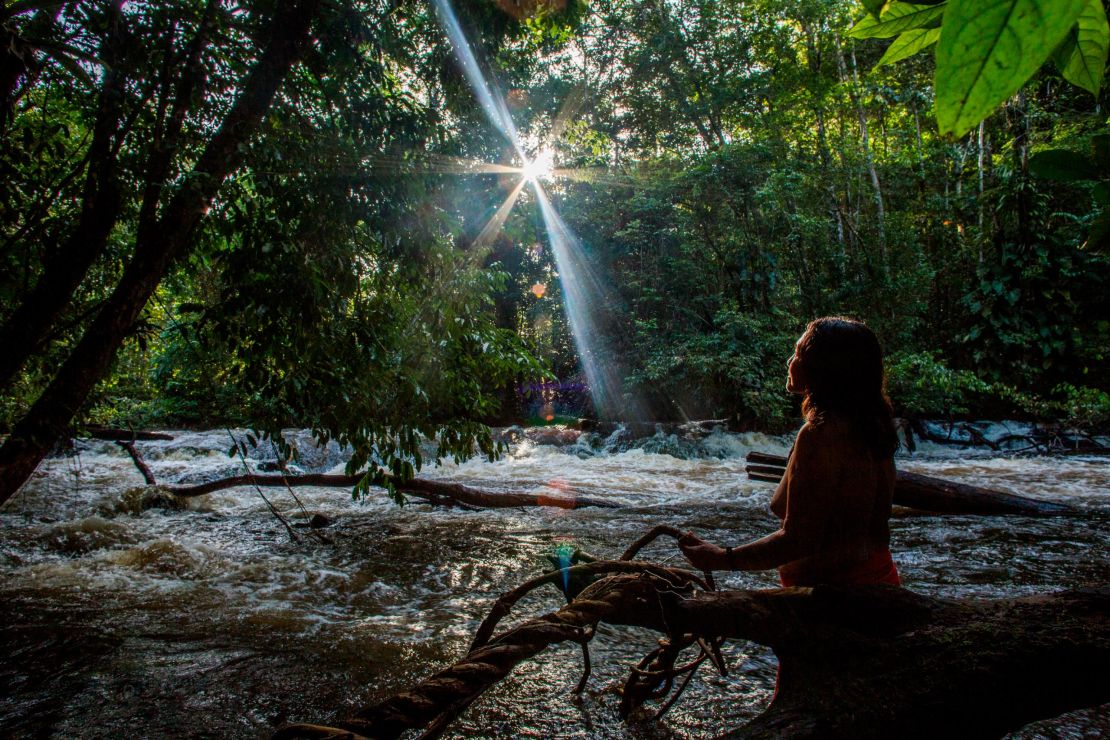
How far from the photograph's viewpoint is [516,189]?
13.1ft

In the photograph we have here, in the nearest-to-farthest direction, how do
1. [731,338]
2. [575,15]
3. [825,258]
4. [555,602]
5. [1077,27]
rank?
[1077,27] < [555,602] < [575,15] < [731,338] < [825,258]

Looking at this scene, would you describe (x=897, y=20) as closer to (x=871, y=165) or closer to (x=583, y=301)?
(x=583, y=301)

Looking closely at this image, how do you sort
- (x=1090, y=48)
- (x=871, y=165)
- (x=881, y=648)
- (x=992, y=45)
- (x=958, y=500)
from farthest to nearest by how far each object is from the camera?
(x=871, y=165) → (x=958, y=500) → (x=881, y=648) → (x=1090, y=48) → (x=992, y=45)

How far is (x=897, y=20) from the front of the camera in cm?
65

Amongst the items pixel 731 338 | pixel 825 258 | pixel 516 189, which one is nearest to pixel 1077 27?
pixel 516 189

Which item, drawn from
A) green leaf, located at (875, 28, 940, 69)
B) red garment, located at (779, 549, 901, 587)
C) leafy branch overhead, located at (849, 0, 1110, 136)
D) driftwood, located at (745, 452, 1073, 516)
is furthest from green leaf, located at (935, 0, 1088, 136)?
driftwood, located at (745, 452, 1073, 516)

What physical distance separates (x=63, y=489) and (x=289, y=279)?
26.1 ft

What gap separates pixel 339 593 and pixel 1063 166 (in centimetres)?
450

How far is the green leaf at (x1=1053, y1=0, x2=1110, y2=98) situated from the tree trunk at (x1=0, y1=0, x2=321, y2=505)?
329cm

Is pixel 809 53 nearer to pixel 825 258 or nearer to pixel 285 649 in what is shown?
pixel 825 258

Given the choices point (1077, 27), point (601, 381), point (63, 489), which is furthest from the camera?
point (601, 381)

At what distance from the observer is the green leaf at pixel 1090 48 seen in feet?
1.70

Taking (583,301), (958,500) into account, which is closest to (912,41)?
(958,500)

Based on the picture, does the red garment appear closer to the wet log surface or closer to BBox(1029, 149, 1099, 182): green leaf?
the wet log surface
